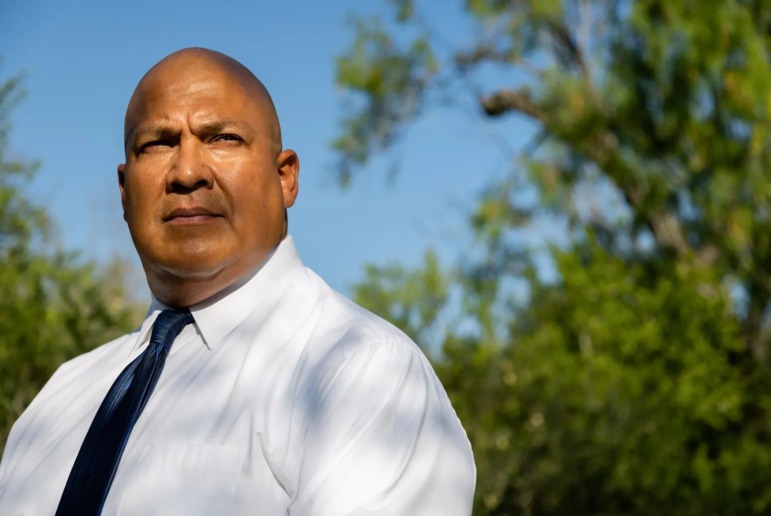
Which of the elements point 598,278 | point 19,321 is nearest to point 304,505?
point 19,321

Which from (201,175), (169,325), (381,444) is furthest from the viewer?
(169,325)

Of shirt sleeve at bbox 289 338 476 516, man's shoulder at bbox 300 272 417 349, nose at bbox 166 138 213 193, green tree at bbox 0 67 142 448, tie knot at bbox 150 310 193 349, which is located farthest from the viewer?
green tree at bbox 0 67 142 448

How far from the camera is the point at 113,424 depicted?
89.7 inches

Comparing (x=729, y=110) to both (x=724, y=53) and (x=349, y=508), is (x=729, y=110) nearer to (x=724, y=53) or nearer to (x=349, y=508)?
(x=724, y=53)

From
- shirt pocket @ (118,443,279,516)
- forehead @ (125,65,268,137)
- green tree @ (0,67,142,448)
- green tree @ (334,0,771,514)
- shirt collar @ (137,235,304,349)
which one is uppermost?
forehead @ (125,65,268,137)

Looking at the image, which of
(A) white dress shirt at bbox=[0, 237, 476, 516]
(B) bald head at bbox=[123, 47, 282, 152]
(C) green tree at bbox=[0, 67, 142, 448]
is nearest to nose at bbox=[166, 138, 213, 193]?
(B) bald head at bbox=[123, 47, 282, 152]

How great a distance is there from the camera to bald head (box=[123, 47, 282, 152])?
2363 mm

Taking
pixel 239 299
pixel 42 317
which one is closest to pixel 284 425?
pixel 239 299

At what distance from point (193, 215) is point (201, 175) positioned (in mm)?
87

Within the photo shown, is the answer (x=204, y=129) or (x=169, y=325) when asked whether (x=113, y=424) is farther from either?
(x=204, y=129)

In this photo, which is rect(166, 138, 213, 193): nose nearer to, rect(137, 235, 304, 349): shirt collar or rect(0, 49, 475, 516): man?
rect(0, 49, 475, 516): man

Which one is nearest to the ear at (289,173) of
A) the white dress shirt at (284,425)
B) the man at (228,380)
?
the man at (228,380)

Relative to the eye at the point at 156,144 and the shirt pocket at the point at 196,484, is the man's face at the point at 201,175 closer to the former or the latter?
the eye at the point at 156,144

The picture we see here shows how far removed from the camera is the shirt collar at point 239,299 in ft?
7.80
